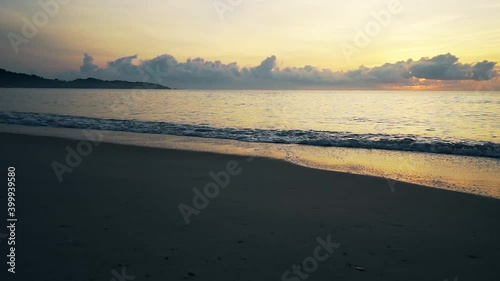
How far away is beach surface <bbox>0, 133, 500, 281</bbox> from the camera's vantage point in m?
4.45

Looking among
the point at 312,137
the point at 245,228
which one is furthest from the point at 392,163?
the point at 245,228

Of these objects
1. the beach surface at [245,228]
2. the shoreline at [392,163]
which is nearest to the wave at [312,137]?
the shoreline at [392,163]

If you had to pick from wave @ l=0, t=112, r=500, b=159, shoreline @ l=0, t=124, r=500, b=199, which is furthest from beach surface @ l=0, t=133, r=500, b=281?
wave @ l=0, t=112, r=500, b=159

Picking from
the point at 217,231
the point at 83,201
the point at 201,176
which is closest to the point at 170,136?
the point at 201,176

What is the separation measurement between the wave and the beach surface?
8.90m

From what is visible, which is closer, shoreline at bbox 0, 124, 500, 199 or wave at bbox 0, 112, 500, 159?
shoreline at bbox 0, 124, 500, 199

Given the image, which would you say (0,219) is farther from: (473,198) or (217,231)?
(473,198)

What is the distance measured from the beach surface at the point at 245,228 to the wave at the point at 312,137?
8.90 meters

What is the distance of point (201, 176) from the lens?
32.4 ft

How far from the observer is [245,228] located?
18.9ft

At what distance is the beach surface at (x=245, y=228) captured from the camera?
445 centimetres

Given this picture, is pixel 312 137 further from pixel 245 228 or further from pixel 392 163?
pixel 245 228

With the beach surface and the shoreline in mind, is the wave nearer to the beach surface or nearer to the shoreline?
the shoreline

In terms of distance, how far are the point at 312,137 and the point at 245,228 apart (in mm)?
15544
